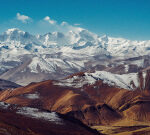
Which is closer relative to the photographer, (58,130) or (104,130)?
(58,130)

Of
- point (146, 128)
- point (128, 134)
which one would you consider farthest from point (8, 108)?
point (146, 128)

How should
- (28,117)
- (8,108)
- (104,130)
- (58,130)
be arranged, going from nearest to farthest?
(58,130) → (28,117) → (8,108) → (104,130)

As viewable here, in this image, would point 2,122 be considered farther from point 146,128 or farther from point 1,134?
point 146,128

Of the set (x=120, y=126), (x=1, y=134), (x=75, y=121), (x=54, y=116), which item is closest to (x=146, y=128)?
(x=120, y=126)

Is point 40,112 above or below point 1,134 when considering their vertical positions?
above

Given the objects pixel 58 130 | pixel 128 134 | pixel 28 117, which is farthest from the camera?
pixel 128 134

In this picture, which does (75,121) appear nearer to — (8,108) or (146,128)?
(8,108)
